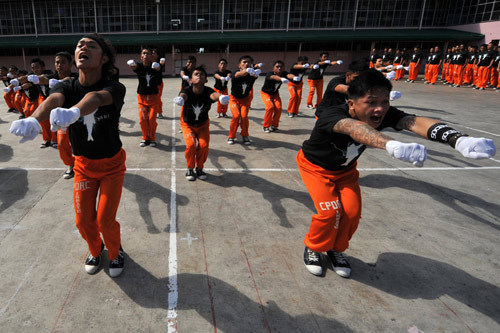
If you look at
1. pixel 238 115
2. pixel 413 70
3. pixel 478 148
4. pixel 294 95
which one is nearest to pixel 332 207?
pixel 478 148

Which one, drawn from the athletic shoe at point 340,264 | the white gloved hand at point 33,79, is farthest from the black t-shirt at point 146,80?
the athletic shoe at point 340,264

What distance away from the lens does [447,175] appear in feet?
21.2

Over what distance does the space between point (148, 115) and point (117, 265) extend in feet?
17.5

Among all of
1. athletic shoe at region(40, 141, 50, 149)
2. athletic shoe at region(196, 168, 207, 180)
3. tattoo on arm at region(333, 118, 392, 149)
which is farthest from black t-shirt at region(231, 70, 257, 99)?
tattoo on arm at region(333, 118, 392, 149)

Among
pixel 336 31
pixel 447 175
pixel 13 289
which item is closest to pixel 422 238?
pixel 447 175

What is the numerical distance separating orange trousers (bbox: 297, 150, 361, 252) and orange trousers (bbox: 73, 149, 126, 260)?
202cm

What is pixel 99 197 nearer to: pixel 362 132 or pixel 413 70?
pixel 362 132

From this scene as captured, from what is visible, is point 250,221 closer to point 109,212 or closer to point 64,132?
point 109,212

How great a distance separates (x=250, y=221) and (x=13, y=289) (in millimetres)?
2697

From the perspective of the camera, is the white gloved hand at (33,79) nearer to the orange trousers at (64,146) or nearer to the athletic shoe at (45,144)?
the orange trousers at (64,146)

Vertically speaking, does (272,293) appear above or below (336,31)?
below

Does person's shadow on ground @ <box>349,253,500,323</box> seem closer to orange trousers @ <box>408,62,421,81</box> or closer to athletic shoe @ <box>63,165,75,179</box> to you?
athletic shoe @ <box>63,165,75,179</box>

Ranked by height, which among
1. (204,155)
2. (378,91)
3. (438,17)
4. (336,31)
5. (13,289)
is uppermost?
(438,17)

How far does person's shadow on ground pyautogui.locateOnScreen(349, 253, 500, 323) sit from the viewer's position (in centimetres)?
309
